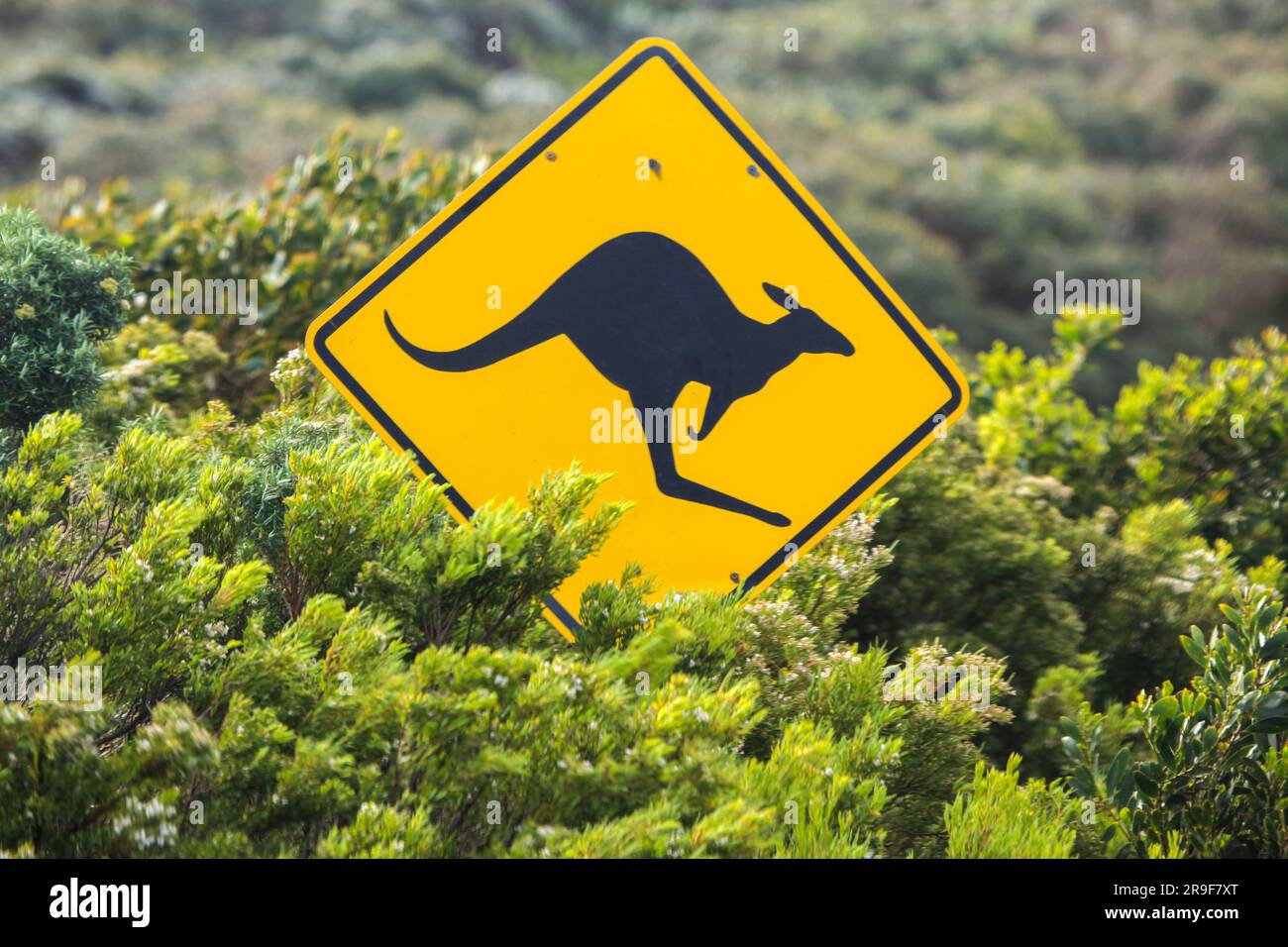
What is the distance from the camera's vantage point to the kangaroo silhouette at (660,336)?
121 inches

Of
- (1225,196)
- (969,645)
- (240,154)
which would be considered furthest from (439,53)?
(969,645)

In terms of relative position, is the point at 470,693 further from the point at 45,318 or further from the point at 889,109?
the point at 889,109

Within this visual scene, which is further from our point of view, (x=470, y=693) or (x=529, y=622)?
(x=529, y=622)

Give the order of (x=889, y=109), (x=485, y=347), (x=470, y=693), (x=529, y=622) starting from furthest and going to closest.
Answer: (x=889, y=109) → (x=485, y=347) → (x=529, y=622) → (x=470, y=693)

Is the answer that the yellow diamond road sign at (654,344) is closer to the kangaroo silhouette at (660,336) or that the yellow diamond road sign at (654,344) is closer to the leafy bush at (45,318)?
the kangaroo silhouette at (660,336)

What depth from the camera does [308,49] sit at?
2372 cm

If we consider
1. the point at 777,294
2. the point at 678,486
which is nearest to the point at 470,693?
the point at 678,486

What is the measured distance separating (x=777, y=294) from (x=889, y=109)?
2079 centimetres

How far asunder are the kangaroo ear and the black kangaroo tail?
0.58 m

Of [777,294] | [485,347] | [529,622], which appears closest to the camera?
[529,622]

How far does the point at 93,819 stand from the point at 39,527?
0.94m

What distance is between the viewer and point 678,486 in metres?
3.11

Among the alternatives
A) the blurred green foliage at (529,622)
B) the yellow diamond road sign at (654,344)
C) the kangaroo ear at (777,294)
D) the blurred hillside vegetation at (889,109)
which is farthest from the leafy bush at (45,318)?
the blurred hillside vegetation at (889,109)

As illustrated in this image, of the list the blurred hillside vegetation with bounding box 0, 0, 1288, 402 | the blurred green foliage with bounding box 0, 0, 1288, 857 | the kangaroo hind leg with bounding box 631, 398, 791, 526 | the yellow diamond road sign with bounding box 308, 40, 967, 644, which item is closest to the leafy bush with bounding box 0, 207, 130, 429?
the blurred green foliage with bounding box 0, 0, 1288, 857
